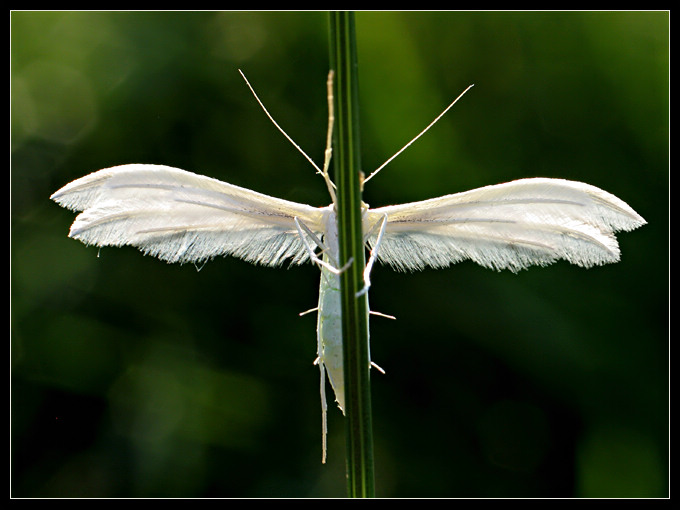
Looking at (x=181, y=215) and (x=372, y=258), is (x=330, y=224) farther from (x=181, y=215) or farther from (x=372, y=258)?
(x=181, y=215)

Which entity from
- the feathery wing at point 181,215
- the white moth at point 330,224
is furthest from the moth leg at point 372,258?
the feathery wing at point 181,215

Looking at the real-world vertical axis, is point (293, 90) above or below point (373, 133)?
above

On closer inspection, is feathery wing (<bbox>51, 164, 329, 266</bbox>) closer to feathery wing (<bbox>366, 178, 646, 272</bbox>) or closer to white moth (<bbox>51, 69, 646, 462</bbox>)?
white moth (<bbox>51, 69, 646, 462</bbox>)

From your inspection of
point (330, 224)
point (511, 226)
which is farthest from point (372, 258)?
point (511, 226)

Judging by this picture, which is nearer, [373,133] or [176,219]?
[176,219]

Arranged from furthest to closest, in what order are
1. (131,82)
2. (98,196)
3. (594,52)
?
(131,82)
(594,52)
(98,196)

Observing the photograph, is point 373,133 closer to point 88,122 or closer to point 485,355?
point 485,355

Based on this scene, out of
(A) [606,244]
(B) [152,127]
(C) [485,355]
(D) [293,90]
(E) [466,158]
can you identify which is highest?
(D) [293,90]

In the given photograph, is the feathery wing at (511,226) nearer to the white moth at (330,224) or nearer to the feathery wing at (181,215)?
the white moth at (330,224)

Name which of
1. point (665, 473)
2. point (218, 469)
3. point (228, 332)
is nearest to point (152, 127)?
point (228, 332)
